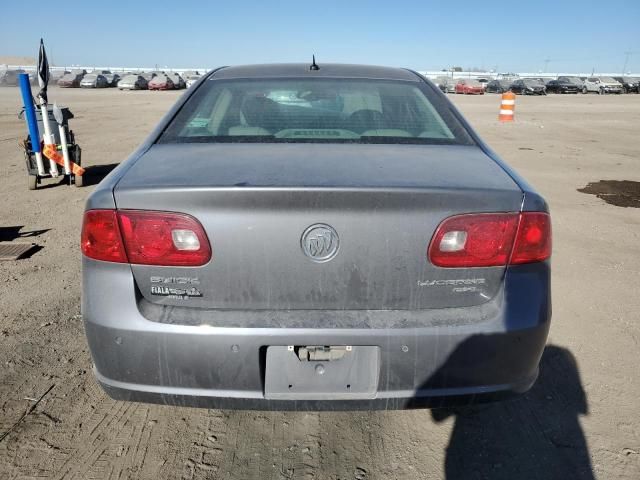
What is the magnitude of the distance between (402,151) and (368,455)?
4.44 feet

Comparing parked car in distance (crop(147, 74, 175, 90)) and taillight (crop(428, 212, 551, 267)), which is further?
parked car in distance (crop(147, 74, 175, 90))

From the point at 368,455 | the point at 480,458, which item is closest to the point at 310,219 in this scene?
the point at 368,455

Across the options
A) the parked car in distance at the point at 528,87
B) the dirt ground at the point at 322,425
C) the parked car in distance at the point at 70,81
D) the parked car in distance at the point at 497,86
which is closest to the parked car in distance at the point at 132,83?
the parked car in distance at the point at 70,81

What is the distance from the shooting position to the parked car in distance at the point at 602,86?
51.6 meters

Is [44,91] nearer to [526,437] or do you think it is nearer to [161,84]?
[526,437]

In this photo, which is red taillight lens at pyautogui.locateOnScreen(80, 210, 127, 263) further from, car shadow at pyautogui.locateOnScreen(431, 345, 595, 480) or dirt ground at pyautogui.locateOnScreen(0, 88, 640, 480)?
car shadow at pyautogui.locateOnScreen(431, 345, 595, 480)

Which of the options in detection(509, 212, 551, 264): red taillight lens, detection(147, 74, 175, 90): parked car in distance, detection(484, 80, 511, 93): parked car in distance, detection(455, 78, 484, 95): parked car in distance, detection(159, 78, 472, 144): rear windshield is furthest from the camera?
detection(484, 80, 511, 93): parked car in distance

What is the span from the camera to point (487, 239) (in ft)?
5.75

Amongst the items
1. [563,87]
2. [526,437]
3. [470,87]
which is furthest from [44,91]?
[563,87]

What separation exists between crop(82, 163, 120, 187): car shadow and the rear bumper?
6.47m

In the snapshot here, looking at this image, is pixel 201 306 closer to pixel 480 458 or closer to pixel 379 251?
pixel 379 251

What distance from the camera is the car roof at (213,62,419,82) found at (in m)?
2.90

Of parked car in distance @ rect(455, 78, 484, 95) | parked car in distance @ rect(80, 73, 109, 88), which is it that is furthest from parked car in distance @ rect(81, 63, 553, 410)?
parked car in distance @ rect(80, 73, 109, 88)

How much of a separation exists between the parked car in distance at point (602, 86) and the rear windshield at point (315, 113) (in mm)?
58650
